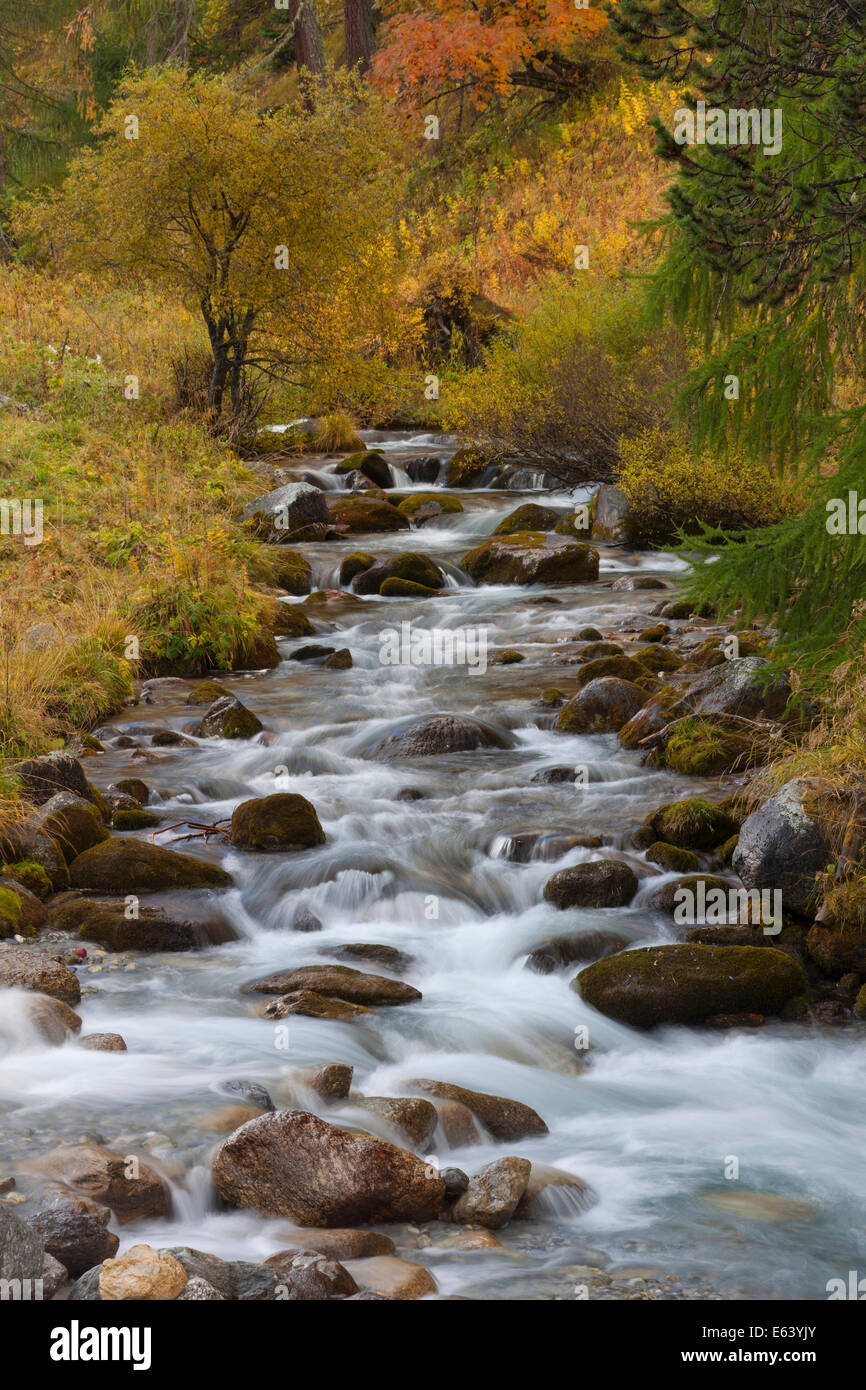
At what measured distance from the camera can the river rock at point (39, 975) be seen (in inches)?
216

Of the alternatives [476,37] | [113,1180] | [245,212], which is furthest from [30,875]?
[476,37]

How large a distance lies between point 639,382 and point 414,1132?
12.3 meters

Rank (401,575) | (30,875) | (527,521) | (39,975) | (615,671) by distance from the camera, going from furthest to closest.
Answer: (527,521) → (401,575) → (615,671) → (30,875) → (39,975)

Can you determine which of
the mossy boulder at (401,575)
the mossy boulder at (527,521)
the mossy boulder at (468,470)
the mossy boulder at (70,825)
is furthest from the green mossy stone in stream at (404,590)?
the mossy boulder at (70,825)

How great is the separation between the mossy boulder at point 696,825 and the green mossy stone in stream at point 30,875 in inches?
140

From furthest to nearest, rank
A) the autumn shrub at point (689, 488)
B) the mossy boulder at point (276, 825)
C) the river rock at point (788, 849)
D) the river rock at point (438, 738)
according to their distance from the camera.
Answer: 1. the autumn shrub at point (689, 488)
2. the river rock at point (438, 738)
3. the mossy boulder at point (276, 825)
4. the river rock at point (788, 849)

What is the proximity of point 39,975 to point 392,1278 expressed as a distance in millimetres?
2334

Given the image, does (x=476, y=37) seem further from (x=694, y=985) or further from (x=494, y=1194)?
(x=494, y=1194)

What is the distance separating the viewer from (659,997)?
608 cm

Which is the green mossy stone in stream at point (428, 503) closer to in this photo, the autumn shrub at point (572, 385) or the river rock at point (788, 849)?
the autumn shrub at point (572, 385)

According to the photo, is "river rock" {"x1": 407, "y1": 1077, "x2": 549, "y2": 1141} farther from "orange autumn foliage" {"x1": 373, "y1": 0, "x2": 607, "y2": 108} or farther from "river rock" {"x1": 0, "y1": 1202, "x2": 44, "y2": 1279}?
"orange autumn foliage" {"x1": 373, "y1": 0, "x2": 607, "y2": 108}

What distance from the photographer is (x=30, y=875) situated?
22.3 ft

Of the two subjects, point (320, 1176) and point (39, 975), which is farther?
point (39, 975)
